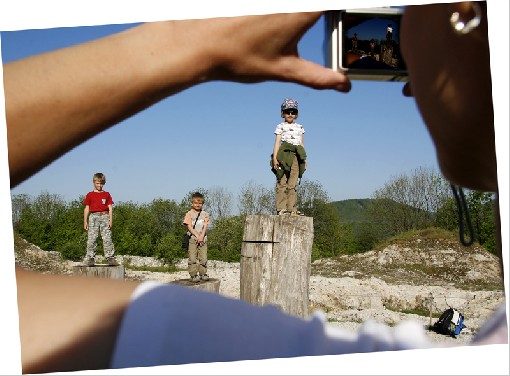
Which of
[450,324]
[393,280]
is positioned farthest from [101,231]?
[393,280]

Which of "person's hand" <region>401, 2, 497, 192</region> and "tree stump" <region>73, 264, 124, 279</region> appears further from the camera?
"tree stump" <region>73, 264, 124, 279</region>

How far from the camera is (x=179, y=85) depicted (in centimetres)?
45

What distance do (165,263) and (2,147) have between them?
14.1 feet

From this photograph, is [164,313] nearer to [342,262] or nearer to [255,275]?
[255,275]

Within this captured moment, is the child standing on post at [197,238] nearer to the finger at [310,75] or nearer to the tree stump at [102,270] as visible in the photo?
the tree stump at [102,270]

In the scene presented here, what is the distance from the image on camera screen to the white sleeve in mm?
300

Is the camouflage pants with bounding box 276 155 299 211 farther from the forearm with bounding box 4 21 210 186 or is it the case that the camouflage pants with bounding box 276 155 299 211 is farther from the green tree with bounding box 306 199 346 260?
the green tree with bounding box 306 199 346 260

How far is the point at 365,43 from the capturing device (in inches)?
25.2

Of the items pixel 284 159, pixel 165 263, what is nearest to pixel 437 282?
pixel 165 263

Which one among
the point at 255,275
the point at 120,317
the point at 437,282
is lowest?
the point at 437,282

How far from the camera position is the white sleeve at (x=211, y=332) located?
14.6 inches

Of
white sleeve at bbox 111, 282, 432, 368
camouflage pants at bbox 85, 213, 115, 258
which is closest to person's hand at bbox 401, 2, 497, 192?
white sleeve at bbox 111, 282, 432, 368

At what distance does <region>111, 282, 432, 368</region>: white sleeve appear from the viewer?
1.21 ft

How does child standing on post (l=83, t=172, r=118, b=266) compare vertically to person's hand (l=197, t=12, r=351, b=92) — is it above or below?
below
